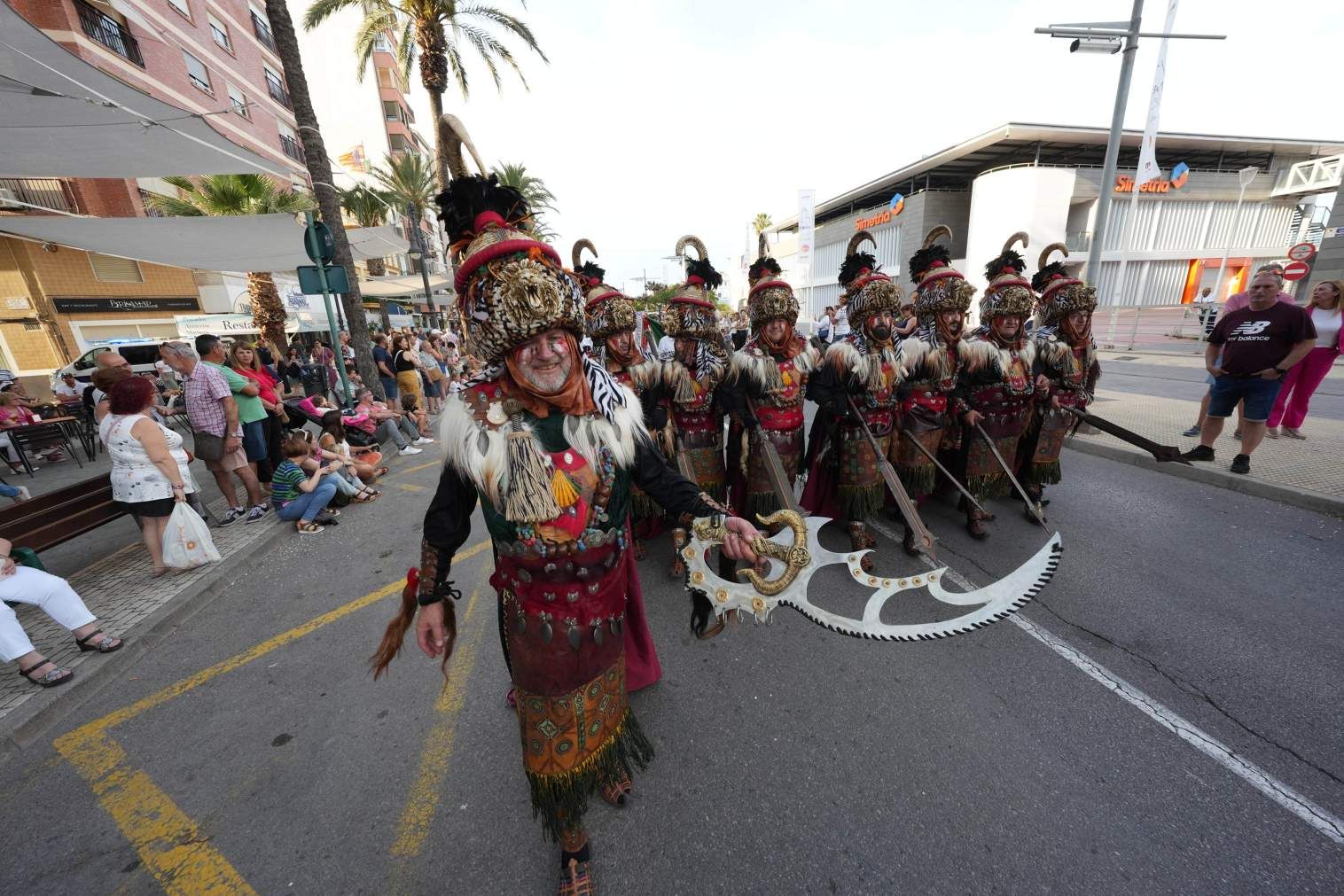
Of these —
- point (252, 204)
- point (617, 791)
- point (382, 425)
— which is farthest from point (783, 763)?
point (252, 204)

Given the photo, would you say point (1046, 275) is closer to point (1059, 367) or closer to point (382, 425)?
point (1059, 367)

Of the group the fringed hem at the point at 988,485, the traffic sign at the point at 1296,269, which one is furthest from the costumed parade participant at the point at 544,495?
the traffic sign at the point at 1296,269

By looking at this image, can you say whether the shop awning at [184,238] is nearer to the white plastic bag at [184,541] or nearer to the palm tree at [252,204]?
the palm tree at [252,204]

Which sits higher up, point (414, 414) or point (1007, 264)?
point (1007, 264)

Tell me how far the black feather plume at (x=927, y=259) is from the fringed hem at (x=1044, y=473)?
2.06m

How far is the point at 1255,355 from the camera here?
4.84 meters

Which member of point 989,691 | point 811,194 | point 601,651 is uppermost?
point 811,194

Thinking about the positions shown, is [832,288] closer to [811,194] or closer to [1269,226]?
[811,194]

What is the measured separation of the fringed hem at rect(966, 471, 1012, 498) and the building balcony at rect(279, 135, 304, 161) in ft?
108

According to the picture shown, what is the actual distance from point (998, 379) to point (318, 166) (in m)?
10.1

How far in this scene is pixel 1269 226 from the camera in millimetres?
27891

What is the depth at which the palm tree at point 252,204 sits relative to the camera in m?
13.6

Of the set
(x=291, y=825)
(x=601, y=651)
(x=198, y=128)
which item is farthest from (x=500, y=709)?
(x=198, y=128)

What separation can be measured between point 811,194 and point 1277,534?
75.8ft
